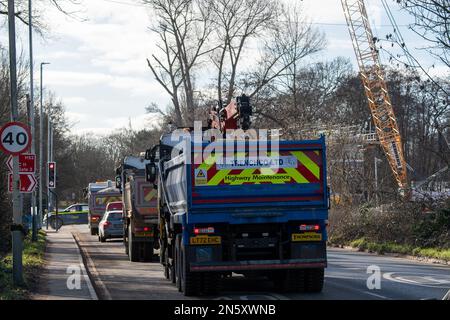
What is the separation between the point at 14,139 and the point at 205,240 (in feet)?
14.1

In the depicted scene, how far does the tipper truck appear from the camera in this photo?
15.7 meters

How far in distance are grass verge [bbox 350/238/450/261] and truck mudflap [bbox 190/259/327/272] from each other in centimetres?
1003

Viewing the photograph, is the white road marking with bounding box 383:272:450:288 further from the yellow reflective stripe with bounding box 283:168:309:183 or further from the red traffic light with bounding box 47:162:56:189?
the red traffic light with bounding box 47:162:56:189

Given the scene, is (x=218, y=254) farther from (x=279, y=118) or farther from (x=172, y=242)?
(x=279, y=118)

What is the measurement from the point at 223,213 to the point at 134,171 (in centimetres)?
1489

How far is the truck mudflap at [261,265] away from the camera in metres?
15.6

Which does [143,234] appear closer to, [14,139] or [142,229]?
[142,229]

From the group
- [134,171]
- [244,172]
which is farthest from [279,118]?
[244,172]

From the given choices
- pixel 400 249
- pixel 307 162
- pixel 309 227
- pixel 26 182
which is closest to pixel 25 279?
pixel 26 182

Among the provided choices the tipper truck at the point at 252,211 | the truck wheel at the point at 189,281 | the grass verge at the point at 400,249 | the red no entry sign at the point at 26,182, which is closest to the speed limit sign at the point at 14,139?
the red no entry sign at the point at 26,182

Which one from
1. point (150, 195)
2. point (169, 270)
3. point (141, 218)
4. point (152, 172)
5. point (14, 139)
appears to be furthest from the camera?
point (141, 218)

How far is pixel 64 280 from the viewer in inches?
781

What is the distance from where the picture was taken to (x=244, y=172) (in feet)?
52.0

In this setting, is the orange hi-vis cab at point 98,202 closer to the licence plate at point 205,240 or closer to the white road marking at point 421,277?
the white road marking at point 421,277
